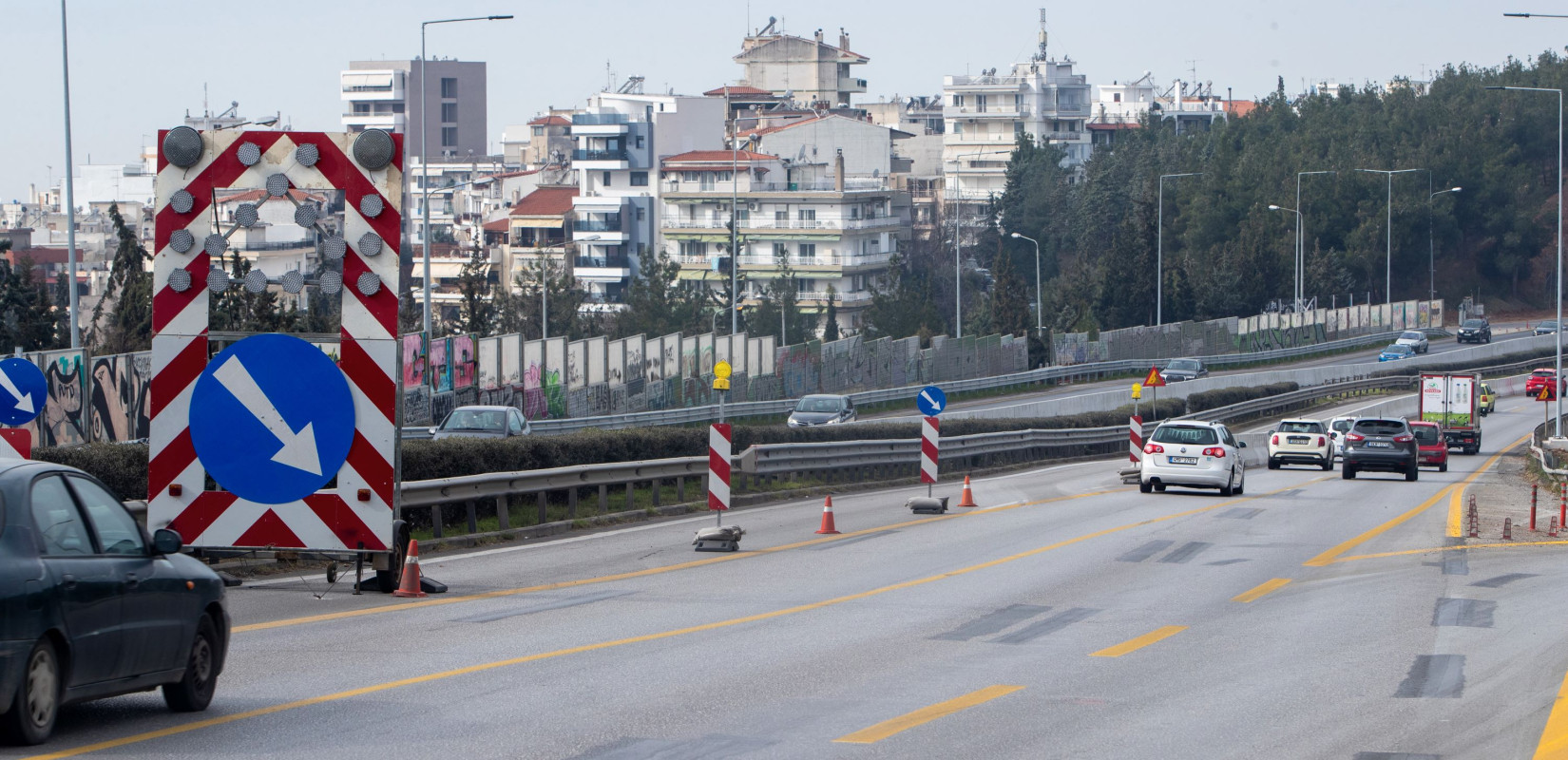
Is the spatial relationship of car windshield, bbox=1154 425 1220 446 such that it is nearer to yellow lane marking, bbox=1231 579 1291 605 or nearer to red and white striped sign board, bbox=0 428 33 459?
yellow lane marking, bbox=1231 579 1291 605

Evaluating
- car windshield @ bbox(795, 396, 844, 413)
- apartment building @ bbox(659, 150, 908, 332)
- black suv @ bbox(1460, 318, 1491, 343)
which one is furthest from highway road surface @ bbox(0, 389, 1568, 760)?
apartment building @ bbox(659, 150, 908, 332)

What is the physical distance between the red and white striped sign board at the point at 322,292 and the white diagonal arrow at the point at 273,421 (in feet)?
0.66

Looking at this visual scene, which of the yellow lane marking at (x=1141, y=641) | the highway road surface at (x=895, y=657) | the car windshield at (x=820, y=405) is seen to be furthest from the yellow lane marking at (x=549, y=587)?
the car windshield at (x=820, y=405)

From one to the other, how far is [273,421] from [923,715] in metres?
5.50

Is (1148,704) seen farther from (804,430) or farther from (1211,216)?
(1211,216)

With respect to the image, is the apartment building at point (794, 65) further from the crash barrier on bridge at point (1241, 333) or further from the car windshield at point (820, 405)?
the car windshield at point (820, 405)

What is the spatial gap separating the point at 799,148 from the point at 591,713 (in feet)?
403

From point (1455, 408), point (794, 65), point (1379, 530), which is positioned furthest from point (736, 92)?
point (1379, 530)

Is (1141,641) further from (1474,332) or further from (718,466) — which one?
(1474,332)

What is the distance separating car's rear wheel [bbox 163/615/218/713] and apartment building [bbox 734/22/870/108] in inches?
6054

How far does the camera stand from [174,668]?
28.0 feet

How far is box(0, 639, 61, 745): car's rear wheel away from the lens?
7.31m

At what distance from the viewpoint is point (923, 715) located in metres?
9.28

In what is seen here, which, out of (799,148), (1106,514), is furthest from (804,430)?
(799,148)
